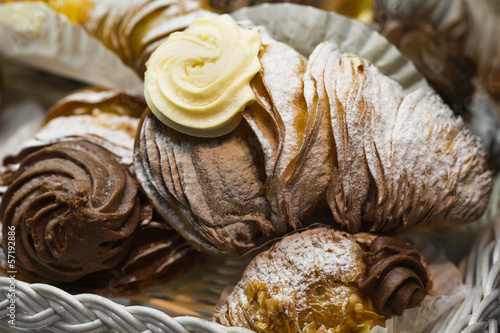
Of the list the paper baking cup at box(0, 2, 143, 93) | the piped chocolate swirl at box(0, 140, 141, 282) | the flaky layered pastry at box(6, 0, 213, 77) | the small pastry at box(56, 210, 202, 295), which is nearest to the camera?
the piped chocolate swirl at box(0, 140, 141, 282)

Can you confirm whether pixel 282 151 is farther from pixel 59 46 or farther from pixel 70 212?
pixel 59 46

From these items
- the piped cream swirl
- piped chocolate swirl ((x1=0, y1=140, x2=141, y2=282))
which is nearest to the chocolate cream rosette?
piped chocolate swirl ((x1=0, y1=140, x2=141, y2=282))

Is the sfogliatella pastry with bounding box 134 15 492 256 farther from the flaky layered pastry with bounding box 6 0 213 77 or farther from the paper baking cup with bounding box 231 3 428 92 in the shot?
the flaky layered pastry with bounding box 6 0 213 77

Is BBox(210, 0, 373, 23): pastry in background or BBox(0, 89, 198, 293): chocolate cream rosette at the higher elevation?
BBox(210, 0, 373, 23): pastry in background

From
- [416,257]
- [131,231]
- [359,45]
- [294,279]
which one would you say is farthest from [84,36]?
[416,257]

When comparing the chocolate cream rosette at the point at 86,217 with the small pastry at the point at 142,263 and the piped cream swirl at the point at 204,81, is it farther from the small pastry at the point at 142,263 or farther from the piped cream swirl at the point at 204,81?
the piped cream swirl at the point at 204,81

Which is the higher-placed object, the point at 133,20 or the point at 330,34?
the point at 133,20

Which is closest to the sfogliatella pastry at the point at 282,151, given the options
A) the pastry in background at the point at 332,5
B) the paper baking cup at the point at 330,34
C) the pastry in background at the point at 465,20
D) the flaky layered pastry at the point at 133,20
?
the paper baking cup at the point at 330,34

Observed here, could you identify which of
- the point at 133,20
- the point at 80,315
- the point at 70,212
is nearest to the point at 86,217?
the point at 70,212
